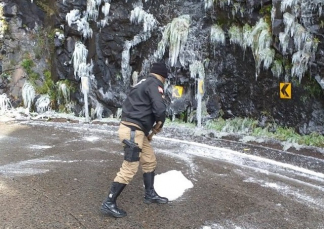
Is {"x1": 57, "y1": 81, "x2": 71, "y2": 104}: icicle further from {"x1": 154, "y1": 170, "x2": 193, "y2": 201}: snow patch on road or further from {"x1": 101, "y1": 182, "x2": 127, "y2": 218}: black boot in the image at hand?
{"x1": 101, "y1": 182, "x2": 127, "y2": 218}: black boot

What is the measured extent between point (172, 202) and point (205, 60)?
7061mm

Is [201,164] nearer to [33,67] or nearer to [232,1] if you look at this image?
[232,1]

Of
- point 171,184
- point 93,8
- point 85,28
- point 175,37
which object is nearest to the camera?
point 171,184

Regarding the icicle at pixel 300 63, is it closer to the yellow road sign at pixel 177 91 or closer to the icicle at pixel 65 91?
the yellow road sign at pixel 177 91

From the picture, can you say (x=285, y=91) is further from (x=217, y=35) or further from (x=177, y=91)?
(x=177, y=91)

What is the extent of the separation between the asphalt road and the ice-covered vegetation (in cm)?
407

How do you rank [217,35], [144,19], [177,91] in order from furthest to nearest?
[144,19]
[177,91]
[217,35]

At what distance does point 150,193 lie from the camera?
181 inches

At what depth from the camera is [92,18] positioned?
13250 millimetres

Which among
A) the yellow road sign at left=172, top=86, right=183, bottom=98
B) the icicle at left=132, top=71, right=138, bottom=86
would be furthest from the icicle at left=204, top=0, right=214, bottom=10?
the icicle at left=132, top=71, right=138, bottom=86

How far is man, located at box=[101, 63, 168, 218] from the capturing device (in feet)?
13.7

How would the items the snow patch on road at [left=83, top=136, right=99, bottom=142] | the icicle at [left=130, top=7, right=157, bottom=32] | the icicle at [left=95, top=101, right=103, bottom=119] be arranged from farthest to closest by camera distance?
the icicle at [left=95, top=101, right=103, bottom=119]
the icicle at [left=130, top=7, right=157, bottom=32]
the snow patch on road at [left=83, top=136, right=99, bottom=142]

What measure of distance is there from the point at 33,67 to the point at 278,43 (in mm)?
10601

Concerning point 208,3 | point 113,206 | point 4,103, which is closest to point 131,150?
point 113,206
